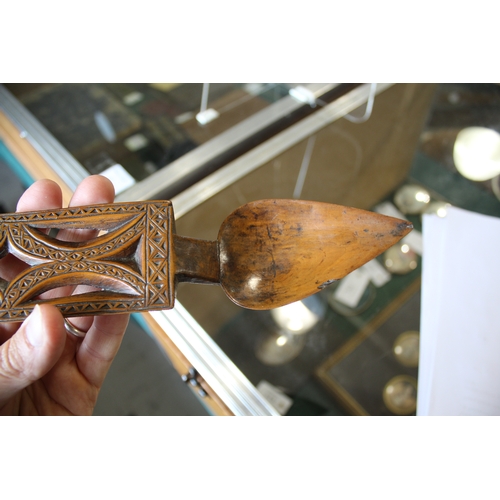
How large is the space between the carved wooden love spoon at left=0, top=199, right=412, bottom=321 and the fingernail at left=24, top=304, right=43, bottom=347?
4 centimetres

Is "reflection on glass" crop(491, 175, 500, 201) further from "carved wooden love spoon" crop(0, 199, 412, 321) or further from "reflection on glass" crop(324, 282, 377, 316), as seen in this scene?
"carved wooden love spoon" crop(0, 199, 412, 321)

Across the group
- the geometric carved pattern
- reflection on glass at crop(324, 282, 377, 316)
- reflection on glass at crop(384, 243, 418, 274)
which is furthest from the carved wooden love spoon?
reflection on glass at crop(384, 243, 418, 274)

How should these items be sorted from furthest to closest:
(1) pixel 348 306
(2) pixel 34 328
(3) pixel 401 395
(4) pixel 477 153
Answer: (4) pixel 477 153 → (1) pixel 348 306 → (3) pixel 401 395 → (2) pixel 34 328

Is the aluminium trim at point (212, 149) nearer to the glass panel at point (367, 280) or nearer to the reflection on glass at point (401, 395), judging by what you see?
the glass panel at point (367, 280)

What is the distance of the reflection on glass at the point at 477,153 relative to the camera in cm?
132

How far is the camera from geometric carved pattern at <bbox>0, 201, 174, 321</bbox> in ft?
2.05

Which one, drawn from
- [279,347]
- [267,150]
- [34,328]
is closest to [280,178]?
[267,150]

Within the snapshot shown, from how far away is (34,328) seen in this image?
1.93 ft

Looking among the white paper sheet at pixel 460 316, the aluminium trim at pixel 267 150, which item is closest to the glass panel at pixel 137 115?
the aluminium trim at pixel 267 150

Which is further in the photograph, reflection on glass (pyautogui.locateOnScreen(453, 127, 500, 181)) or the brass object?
reflection on glass (pyautogui.locateOnScreen(453, 127, 500, 181))

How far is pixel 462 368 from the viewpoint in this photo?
99cm

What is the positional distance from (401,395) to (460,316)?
0.90 feet

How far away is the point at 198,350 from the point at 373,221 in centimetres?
50

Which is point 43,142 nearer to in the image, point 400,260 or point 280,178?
point 280,178
